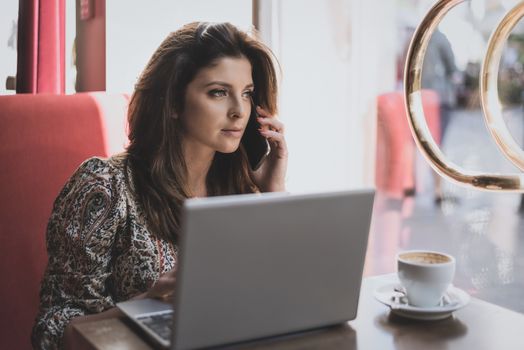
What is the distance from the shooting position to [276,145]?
1.53m

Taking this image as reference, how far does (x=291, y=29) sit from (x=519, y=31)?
112 cm

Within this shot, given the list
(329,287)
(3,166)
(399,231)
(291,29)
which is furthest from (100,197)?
(291,29)

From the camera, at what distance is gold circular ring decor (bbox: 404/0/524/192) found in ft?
2.09

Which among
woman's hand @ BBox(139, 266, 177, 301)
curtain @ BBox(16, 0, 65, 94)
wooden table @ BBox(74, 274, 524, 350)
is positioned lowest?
wooden table @ BBox(74, 274, 524, 350)

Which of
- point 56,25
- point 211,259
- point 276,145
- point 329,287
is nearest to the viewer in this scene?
point 211,259

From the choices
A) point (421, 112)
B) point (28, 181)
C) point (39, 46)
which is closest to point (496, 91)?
point (421, 112)

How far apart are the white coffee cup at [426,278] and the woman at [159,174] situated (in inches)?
19.1

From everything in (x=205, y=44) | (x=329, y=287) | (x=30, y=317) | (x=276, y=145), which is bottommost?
(x=30, y=317)

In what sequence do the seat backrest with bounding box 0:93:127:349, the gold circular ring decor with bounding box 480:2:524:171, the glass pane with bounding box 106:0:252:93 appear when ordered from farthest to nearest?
the glass pane with bounding box 106:0:252:93 → the seat backrest with bounding box 0:93:127:349 → the gold circular ring decor with bounding box 480:2:524:171

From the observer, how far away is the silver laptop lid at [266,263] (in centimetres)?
66

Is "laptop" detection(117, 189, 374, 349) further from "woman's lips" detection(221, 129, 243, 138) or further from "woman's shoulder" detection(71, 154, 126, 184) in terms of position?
"woman's lips" detection(221, 129, 243, 138)

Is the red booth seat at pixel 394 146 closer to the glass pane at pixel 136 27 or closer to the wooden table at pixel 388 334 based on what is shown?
the glass pane at pixel 136 27

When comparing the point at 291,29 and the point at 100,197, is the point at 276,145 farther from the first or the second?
the point at 291,29

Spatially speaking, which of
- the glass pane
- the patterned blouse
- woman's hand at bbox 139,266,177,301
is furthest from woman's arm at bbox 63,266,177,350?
the glass pane
